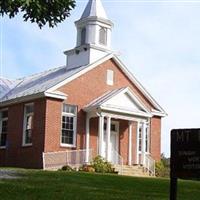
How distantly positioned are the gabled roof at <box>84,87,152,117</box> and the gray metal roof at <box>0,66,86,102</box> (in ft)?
7.04

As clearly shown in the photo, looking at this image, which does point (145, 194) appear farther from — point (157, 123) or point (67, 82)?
point (157, 123)

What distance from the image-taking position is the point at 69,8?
517 inches

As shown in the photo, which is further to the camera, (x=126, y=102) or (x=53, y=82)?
(x=126, y=102)

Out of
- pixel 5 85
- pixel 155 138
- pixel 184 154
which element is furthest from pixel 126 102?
pixel 184 154

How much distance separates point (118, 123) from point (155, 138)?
3431 millimetres

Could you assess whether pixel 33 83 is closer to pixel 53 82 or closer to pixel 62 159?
pixel 53 82

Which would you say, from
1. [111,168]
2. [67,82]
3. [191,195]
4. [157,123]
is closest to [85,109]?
[67,82]

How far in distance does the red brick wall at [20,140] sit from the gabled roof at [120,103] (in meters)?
2.72

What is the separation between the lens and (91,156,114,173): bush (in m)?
27.8

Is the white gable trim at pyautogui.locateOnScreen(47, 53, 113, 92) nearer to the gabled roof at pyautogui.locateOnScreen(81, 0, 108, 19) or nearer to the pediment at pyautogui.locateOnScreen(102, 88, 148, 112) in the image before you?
the pediment at pyautogui.locateOnScreen(102, 88, 148, 112)

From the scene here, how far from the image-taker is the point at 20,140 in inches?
1222

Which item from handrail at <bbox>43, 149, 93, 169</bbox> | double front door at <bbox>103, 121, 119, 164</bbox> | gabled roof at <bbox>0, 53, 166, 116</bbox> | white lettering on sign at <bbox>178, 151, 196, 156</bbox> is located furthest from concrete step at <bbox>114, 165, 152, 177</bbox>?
white lettering on sign at <bbox>178, 151, 196, 156</bbox>

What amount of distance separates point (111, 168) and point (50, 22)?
54.5 ft

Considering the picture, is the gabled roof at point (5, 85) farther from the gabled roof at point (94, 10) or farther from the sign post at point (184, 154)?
the sign post at point (184, 154)
